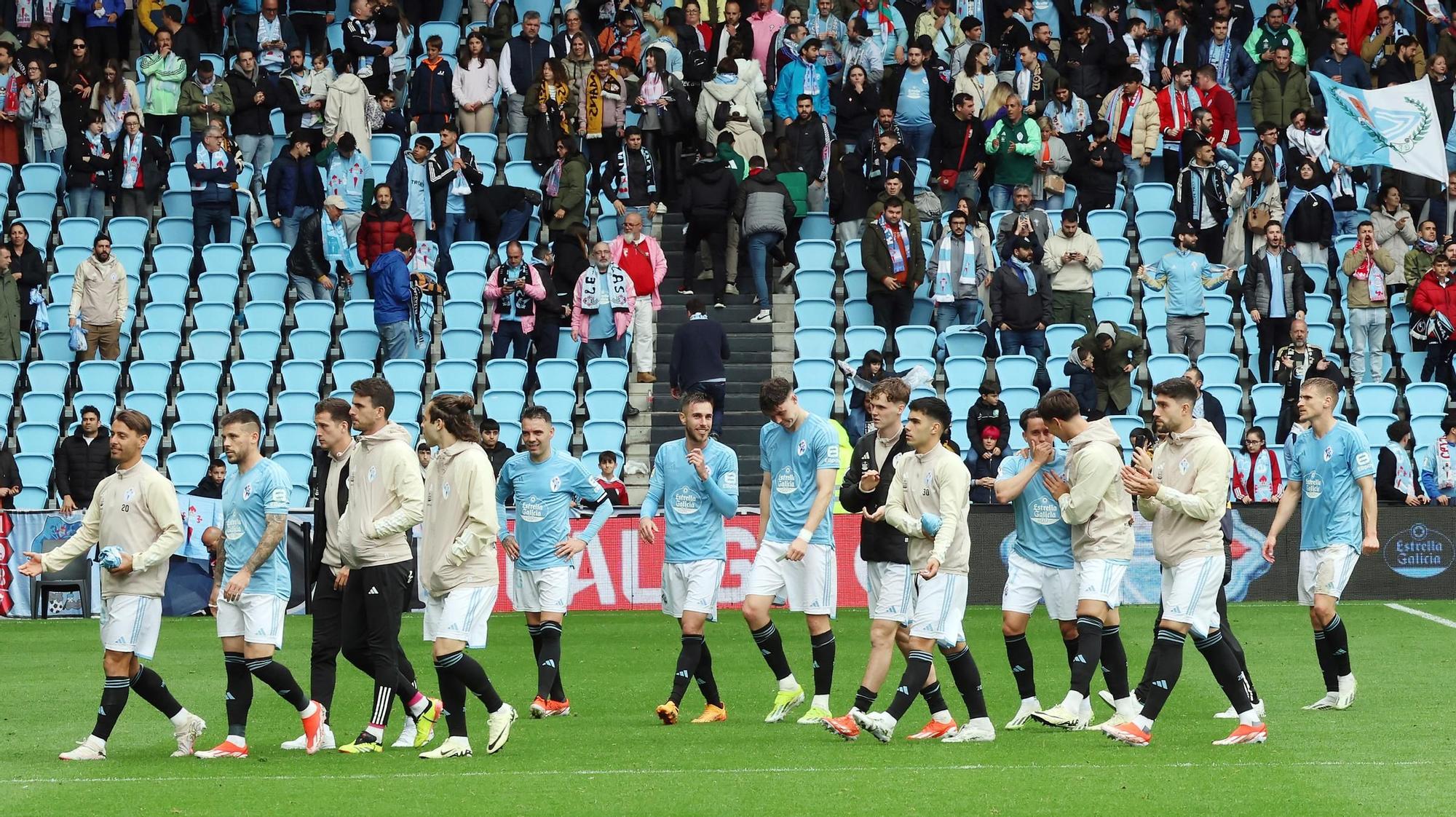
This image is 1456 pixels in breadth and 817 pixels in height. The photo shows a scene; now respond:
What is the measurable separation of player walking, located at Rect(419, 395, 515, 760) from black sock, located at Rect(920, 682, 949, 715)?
2408 millimetres

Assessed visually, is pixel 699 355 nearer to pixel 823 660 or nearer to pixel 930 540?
pixel 823 660

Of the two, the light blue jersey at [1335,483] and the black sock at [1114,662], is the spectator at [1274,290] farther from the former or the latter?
the black sock at [1114,662]

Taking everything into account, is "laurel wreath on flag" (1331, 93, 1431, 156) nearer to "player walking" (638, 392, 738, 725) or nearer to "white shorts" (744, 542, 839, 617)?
"player walking" (638, 392, 738, 725)

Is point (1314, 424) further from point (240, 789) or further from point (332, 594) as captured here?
point (240, 789)

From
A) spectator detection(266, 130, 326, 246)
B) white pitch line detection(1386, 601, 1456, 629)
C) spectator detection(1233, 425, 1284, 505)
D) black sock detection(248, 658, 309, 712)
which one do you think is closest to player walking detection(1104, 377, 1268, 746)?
black sock detection(248, 658, 309, 712)

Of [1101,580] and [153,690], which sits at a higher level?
[1101,580]

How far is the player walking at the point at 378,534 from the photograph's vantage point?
10016 millimetres

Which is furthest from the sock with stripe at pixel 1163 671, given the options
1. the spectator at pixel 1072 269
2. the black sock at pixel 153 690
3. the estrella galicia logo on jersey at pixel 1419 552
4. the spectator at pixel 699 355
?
the spectator at pixel 1072 269

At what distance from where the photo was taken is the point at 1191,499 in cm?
1004

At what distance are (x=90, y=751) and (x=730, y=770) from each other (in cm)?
360

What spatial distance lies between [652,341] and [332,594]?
12.9 metres

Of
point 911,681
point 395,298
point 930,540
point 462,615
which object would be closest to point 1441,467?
point 395,298

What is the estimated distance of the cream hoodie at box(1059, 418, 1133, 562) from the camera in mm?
10641

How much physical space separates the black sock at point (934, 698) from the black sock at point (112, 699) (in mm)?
4485
